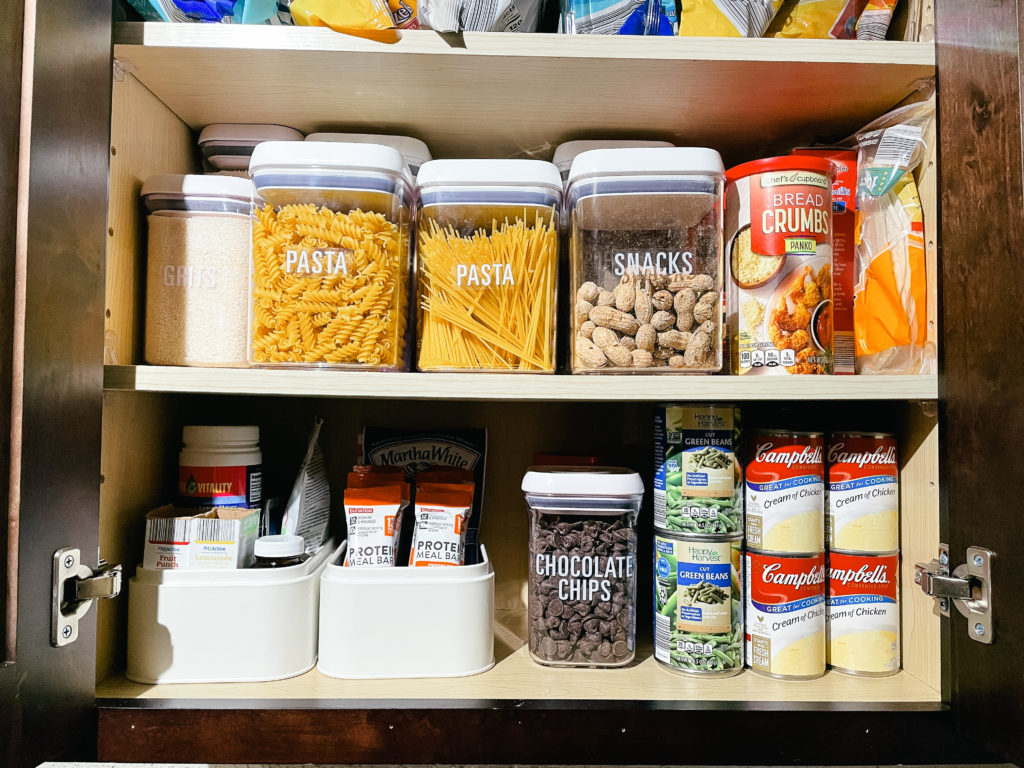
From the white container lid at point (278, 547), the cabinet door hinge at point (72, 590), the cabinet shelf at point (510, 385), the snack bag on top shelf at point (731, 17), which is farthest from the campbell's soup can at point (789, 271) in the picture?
the cabinet door hinge at point (72, 590)

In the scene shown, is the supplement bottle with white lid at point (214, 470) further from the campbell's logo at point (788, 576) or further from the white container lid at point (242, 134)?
the campbell's logo at point (788, 576)

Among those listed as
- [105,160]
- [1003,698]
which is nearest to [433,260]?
[105,160]

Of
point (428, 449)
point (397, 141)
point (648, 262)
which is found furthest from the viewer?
point (428, 449)

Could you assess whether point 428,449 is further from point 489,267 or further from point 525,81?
point 525,81

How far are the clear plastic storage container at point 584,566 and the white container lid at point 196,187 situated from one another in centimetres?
45

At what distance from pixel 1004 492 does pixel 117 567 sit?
2.66 feet

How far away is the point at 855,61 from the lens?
668 mm

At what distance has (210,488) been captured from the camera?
0.78m

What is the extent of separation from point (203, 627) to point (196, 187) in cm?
47

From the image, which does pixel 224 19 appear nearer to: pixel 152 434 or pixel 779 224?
pixel 152 434

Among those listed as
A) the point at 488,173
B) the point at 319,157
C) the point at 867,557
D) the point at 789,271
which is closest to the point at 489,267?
the point at 488,173

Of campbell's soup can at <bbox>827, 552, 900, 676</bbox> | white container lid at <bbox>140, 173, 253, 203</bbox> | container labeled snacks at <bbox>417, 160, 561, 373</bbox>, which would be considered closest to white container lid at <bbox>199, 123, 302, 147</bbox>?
white container lid at <bbox>140, 173, 253, 203</bbox>

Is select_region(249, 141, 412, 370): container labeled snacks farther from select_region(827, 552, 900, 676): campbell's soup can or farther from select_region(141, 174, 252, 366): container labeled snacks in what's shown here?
select_region(827, 552, 900, 676): campbell's soup can

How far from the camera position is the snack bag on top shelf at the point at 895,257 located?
2.24 ft
